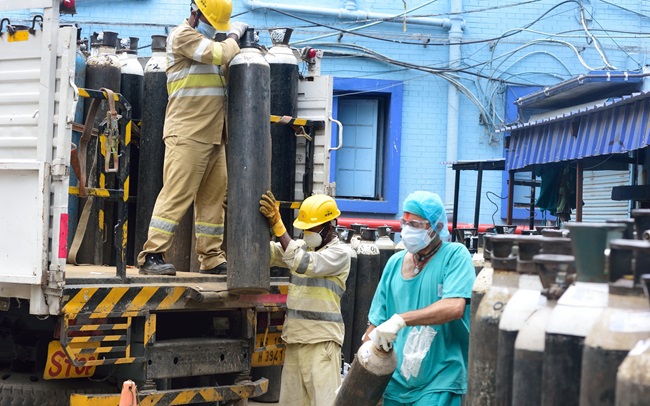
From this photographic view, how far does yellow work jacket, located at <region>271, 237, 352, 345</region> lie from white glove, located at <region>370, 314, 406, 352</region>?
1646mm

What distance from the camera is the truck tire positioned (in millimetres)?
6395

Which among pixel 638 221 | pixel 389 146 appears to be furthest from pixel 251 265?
pixel 389 146

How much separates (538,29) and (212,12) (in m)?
10.9

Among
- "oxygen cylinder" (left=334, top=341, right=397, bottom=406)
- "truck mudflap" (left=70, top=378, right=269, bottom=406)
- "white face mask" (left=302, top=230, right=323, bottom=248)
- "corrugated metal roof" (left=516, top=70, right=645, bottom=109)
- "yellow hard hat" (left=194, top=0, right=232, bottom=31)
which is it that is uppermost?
"corrugated metal roof" (left=516, top=70, right=645, bottom=109)

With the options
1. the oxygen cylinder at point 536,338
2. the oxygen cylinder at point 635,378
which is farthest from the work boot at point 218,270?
the oxygen cylinder at point 635,378

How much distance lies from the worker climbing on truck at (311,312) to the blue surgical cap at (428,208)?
4.20ft

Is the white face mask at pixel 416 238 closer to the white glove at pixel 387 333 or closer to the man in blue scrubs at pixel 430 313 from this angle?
the man in blue scrubs at pixel 430 313

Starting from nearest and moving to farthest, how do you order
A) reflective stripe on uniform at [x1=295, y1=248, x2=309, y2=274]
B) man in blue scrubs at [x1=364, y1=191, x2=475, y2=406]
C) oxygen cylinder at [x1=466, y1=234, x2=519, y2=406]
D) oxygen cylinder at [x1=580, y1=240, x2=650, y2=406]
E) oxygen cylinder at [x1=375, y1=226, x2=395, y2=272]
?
oxygen cylinder at [x1=580, y1=240, x2=650, y2=406], oxygen cylinder at [x1=466, y1=234, x2=519, y2=406], man in blue scrubs at [x1=364, y1=191, x2=475, y2=406], reflective stripe on uniform at [x1=295, y1=248, x2=309, y2=274], oxygen cylinder at [x1=375, y1=226, x2=395, y2=272]

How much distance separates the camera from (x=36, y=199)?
229 inches

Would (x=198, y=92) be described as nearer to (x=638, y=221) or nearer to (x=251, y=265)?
(x=251, y=265)

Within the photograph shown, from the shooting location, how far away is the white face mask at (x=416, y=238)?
5117 mm

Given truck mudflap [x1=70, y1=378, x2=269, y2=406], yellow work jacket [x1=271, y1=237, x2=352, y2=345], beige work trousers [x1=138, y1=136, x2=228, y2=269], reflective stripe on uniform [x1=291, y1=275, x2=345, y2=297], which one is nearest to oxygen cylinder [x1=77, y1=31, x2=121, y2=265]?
beige work trousers [x1=138, y1=136, x2=228, y2=269]

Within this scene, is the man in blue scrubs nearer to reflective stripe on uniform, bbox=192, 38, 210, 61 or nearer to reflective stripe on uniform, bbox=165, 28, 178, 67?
reflective stripe on uniform, bbox=192, 38, 210, 61

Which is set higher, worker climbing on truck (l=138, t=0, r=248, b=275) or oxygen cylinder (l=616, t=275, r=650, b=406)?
worker climbing on truck (l=138, t=0, r=248, b=275)
